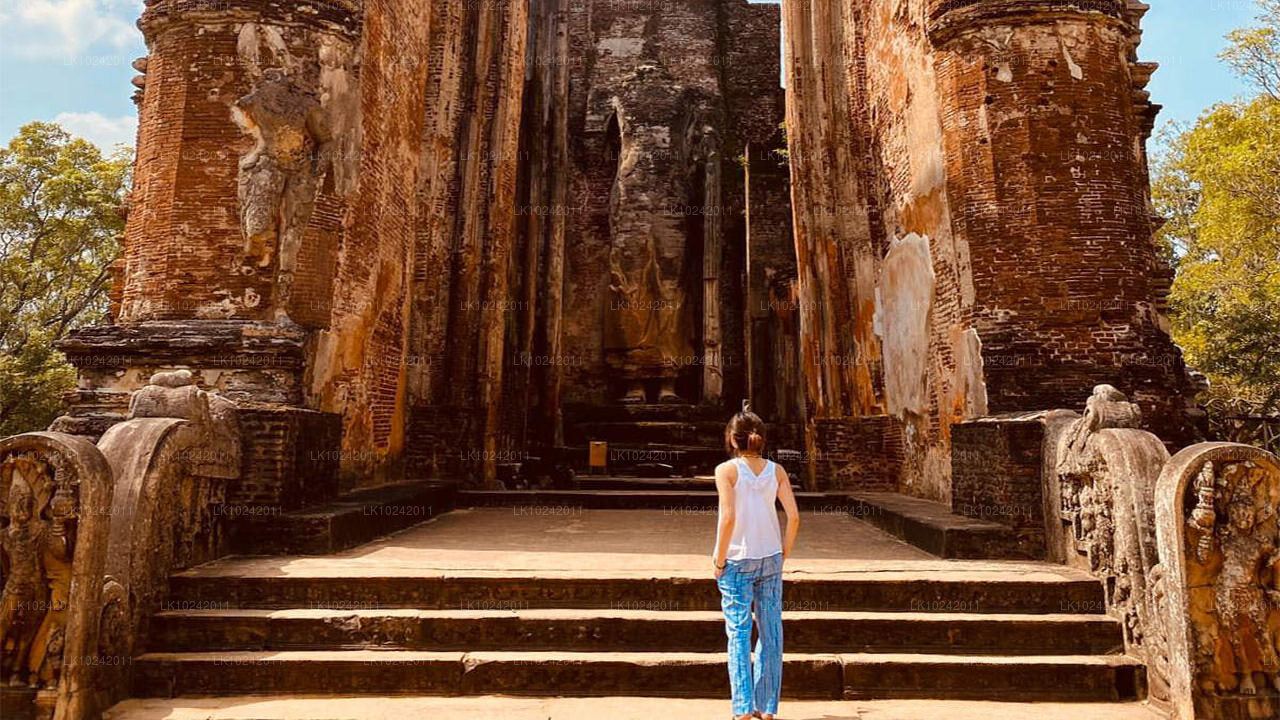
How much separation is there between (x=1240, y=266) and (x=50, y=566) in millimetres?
18097

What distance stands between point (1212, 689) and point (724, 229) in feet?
39.7

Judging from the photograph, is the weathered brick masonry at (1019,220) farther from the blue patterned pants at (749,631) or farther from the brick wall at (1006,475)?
the blue patterned pants at (749,631)

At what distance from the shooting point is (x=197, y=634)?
3.75 m

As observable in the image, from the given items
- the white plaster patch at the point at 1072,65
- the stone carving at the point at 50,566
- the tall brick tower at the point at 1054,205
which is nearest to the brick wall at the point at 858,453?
the tall brick tower at the point at 1054,205

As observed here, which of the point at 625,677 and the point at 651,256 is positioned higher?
the point at 651,256

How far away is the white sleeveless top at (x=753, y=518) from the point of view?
2990 mm

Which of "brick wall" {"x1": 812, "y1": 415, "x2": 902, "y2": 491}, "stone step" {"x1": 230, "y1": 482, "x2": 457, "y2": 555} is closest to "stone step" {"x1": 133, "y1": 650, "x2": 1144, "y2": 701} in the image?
"stone step" {"x1": 230, "y1": 482, "x2": 457, "y2": 555}

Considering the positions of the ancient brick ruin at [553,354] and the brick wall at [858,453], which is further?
the brick wall at [858,453]

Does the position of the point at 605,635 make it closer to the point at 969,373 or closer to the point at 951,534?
the point at 951,534

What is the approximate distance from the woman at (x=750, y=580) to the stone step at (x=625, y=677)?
0.63 meters

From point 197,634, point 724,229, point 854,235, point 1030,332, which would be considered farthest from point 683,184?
point 197,634

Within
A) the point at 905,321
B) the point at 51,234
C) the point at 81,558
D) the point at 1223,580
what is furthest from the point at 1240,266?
the point at 51,234

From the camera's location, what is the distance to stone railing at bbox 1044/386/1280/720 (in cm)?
327

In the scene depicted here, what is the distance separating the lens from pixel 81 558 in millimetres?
3338
